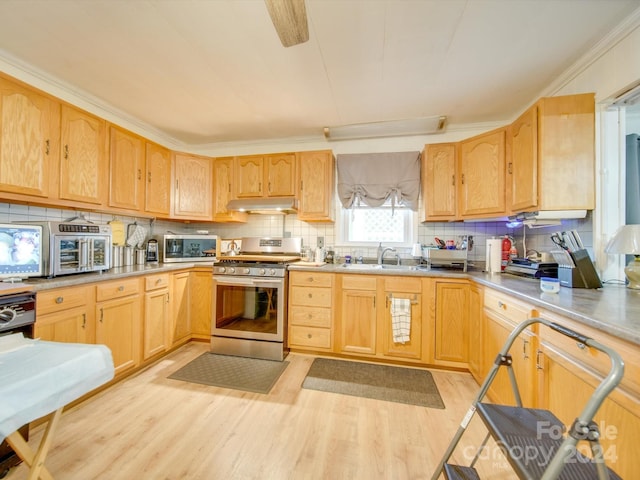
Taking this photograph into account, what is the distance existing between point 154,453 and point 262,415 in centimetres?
62

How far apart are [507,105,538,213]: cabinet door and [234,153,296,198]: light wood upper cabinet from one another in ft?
6.90

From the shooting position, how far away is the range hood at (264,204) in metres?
2.81

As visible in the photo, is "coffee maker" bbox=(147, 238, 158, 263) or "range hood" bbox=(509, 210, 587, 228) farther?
"coffee maker" bbox=(147, 238, 158, 263)

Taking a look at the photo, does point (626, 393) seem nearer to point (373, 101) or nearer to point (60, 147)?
point (373, 101)

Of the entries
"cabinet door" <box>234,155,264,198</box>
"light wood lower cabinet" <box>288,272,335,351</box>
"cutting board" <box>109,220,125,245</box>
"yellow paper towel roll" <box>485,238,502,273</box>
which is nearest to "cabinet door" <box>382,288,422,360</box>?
"light wood lower cabinet" <box>288,272,335,351</box>

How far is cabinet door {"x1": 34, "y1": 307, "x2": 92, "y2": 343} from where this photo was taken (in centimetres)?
153

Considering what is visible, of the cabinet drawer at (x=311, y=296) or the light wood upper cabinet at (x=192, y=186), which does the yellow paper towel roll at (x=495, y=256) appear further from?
the light wood upper cabinet at (x=192, y=186)

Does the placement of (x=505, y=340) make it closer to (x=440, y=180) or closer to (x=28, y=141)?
(x=440, y=180)

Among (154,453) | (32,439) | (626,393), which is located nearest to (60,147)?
(32,439)

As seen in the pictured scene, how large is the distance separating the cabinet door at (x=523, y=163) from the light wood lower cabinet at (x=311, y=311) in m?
1.70

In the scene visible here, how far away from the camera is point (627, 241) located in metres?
1.41

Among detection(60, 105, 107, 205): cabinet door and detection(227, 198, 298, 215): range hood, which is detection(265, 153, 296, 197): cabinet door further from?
detection(60, 105, 107, 205): cabinet door

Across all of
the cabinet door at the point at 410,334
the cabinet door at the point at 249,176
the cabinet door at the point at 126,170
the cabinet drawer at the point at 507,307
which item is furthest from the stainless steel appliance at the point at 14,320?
the cabinet drawer at the point at 507,307

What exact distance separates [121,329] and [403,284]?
96.7 inches
